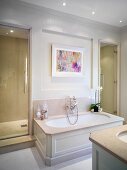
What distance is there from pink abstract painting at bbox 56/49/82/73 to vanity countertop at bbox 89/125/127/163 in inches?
84.3

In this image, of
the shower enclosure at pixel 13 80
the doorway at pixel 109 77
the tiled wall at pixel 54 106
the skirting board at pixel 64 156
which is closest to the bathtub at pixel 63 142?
the skirting board at pixel 64 156

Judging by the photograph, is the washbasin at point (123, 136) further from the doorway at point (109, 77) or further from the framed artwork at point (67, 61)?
the doorway at point (109, 77)

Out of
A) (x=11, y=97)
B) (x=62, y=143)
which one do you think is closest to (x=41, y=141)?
(x=62, y=143)

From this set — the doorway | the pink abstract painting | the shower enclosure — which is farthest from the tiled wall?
the doorway

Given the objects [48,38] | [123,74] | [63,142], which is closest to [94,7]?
[48,38]

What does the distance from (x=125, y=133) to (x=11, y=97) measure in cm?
339

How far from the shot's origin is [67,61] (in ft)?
10.8

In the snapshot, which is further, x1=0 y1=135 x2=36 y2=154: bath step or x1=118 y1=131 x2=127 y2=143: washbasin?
x1=0 y1=135 x2=36 y2=154: bath step

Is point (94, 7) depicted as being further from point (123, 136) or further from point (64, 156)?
point (64, 156)

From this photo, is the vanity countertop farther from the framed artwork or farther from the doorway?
the doorway

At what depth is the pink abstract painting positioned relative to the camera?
3.20 m

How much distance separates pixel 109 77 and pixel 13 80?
321 cm

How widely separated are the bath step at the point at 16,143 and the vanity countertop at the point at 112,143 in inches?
73.4

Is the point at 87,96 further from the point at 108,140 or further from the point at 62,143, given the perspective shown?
the point at 108,140
